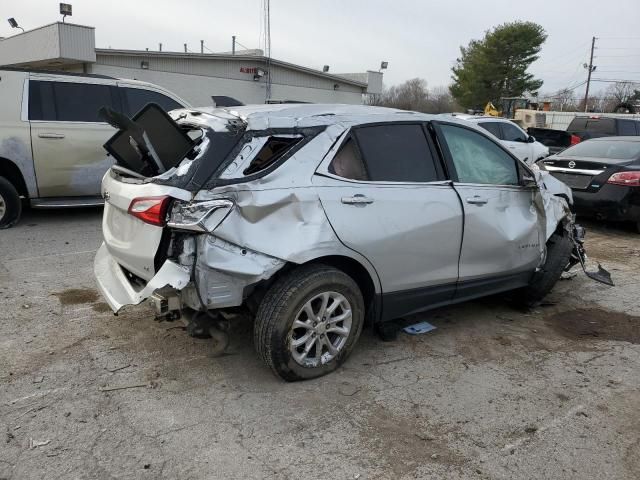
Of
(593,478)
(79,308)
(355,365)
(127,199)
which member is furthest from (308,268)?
(79,308)

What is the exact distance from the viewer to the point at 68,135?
7348 millimetres

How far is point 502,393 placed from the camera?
11.7 feet

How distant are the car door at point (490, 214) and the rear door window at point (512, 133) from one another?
966 cm

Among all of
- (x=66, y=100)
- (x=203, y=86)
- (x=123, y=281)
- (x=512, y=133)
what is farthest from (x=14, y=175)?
(x=203, y=86)

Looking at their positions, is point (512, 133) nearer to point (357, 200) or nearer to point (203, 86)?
point (357, 200)

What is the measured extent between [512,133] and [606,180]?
19.7 feet

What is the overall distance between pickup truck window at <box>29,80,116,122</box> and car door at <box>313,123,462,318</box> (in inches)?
209

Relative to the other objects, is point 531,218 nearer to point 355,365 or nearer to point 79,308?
point 355,365

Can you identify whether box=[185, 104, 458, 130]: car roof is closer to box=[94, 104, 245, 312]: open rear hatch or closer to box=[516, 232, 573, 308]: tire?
box=[94, 104, 245, 312]: open rear hatch

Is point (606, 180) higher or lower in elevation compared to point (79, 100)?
lower

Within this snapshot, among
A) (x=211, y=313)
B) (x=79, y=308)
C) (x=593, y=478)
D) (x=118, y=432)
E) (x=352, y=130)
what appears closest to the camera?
(x=593, y=478)

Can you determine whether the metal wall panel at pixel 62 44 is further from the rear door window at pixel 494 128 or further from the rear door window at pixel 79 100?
the rear door window at pixel 494 128

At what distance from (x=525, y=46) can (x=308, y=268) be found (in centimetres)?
4818

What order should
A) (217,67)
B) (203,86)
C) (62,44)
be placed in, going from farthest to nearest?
1. (217,67)
2. (203,86)
3. (62,44)
